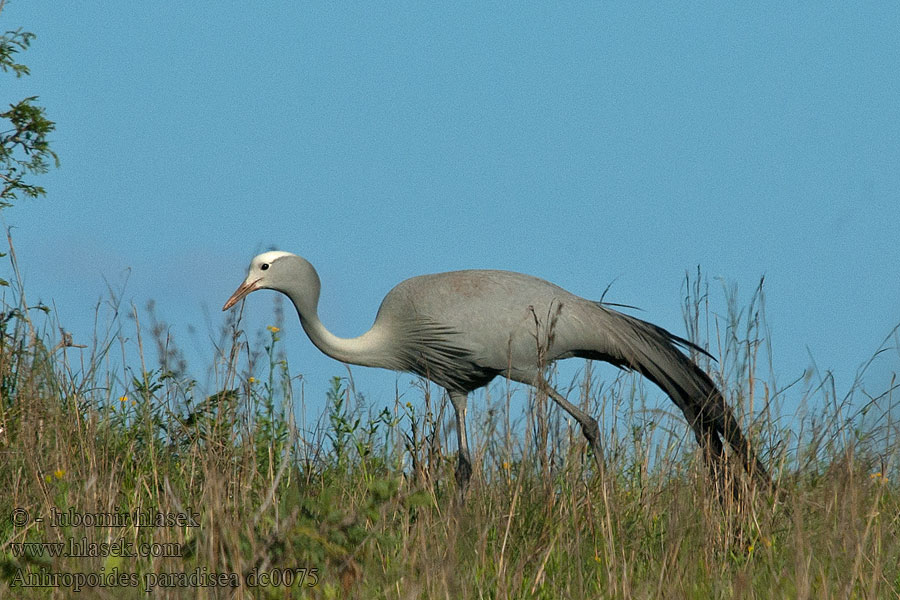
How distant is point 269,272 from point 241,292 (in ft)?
0.67

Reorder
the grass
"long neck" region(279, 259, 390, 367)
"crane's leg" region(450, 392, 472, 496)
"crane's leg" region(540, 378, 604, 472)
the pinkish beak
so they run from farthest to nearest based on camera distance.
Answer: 1. "long neck" region(279, 259, 390, 367)
2. the pinkish beak
3. "crane's leg" region(450, 392, 472, 496)
4. "crane's leg" region(540, 378, 604, 472)
5. the grass

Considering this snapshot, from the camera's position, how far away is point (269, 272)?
6051mm

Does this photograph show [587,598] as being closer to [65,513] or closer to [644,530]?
[644,530]

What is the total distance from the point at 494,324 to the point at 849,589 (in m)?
2.97

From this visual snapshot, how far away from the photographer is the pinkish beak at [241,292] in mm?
5969

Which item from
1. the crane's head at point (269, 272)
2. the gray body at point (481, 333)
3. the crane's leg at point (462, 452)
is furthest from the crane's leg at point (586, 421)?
the crane's head at point (269, 272)

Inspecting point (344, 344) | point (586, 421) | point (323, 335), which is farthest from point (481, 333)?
point (323, 335)

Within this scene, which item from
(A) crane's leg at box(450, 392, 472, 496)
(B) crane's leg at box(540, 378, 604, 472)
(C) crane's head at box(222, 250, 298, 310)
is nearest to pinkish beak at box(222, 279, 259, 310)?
(C) crane's head at box(222, 250, 298, 310)

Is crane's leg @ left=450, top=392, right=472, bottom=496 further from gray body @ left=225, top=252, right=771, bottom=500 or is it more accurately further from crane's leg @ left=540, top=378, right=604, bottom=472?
crane's leg @ left=540, top=378, right=604, bottom=472

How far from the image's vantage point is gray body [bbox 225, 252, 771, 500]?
5.75 m

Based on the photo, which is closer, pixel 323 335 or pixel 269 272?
pixel 269 272

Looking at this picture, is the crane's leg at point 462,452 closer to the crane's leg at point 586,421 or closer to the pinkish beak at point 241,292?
the crane's leg at point 586,421

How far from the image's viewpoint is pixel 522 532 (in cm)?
Answer: 384

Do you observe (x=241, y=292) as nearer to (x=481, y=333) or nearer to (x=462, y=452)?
(x=481, y=333)
